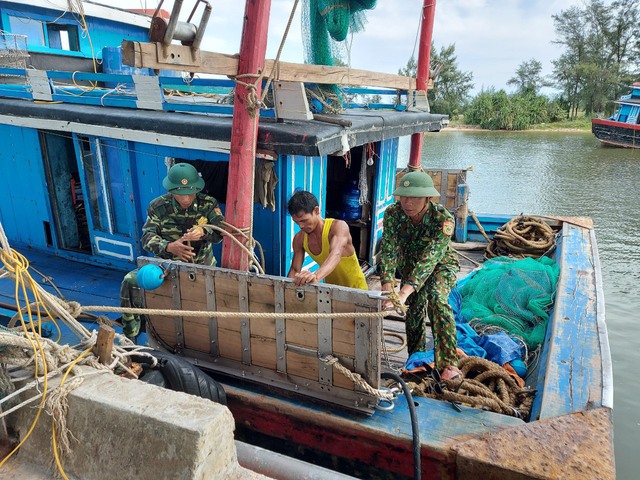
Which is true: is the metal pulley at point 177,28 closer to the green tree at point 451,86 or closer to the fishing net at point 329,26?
the fishing net at point 329,26

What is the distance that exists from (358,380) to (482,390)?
41.0 inches

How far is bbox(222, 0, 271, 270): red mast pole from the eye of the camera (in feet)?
11.2

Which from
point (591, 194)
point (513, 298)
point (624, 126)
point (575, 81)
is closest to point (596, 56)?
point (575, 81)

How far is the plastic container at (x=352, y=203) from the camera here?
22.4 feet

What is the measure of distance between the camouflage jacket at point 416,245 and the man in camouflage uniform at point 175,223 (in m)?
1.51

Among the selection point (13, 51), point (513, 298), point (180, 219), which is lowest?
point (513, 298)

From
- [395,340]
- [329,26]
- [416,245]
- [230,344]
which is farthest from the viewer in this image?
[395,340]

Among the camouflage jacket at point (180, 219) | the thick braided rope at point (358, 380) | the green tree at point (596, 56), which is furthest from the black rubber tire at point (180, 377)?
the green tree at point (596, 56)

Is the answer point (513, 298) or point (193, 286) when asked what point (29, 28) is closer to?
point (193, 286)

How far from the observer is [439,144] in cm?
3228

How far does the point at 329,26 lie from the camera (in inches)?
197

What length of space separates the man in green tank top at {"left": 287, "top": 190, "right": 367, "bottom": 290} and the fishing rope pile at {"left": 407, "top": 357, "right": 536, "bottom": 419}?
1016mm

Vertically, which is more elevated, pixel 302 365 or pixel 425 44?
pixel 425 44

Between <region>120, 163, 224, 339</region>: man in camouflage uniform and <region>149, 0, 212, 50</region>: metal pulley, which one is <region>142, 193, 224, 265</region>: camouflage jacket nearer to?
<region>120, 163, 224, 339</region>: man in camouflage uniform
